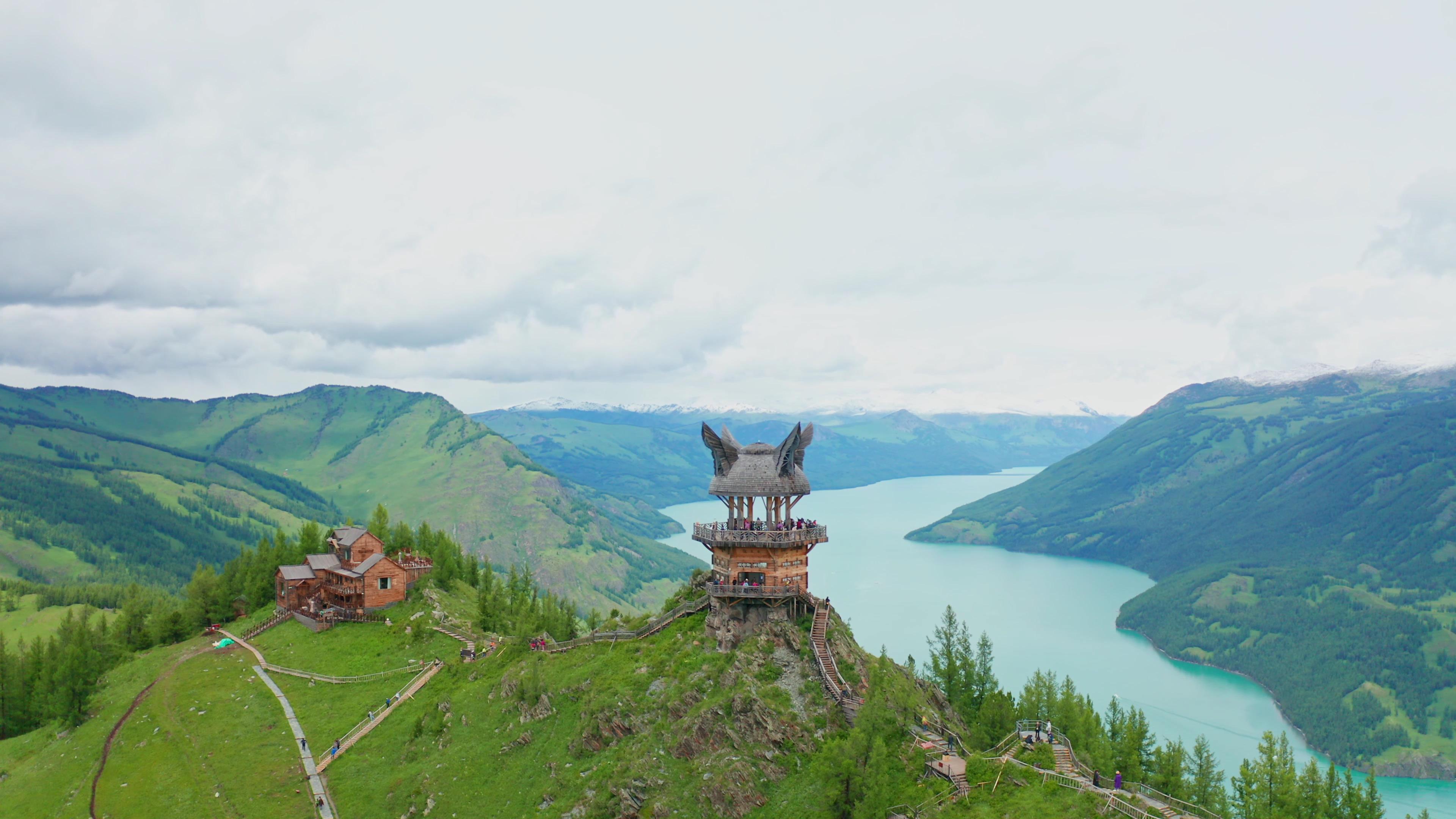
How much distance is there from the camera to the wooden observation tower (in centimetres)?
5516

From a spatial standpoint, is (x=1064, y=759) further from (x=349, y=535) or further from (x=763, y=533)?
(x=349, y=535)

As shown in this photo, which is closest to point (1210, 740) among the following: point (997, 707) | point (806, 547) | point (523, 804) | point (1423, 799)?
point (1423, 799)

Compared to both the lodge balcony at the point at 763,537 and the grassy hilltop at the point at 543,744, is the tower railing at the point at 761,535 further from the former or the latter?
the grassy hilltop at the point at 543,744

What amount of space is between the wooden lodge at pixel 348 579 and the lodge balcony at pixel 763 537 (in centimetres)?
4968

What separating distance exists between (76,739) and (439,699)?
36.4m

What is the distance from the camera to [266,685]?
75000mm

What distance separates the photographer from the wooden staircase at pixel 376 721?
61375 mm

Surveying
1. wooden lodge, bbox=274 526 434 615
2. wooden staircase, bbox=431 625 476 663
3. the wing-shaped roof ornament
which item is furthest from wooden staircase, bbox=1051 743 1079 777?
wooden lodge, bbox=274 526 434 615

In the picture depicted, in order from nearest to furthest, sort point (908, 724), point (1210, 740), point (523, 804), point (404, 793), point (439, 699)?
point (908, 724)
point (523, 804)
point (404, 793)
point (439, 699)
point (1210, 740)

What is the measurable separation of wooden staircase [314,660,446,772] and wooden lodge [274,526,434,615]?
65.1ft

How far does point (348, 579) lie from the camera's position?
88.4m

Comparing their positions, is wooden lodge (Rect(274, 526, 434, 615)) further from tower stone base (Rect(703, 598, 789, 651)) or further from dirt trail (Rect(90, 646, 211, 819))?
tower stone base (Rect(703, 598, 789, 651))

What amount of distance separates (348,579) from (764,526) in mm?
55531

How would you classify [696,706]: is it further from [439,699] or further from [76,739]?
[76,739]
